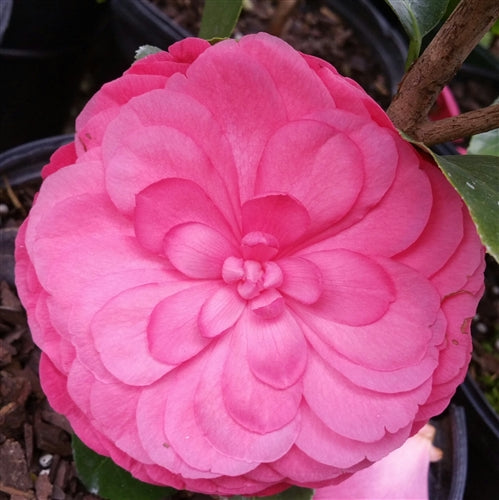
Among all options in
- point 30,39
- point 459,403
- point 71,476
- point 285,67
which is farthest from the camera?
point 30,39

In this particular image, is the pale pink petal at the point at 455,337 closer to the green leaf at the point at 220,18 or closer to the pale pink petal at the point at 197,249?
the pale pink petal at the point at 197,249

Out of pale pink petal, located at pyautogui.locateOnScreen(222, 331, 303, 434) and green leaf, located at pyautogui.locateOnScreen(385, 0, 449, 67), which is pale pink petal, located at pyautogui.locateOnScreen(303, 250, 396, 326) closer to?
pale pink petal, located at pyautogui.locateOnScreen(222, 331, 303, 434)

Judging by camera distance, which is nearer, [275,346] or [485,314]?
[275,346]

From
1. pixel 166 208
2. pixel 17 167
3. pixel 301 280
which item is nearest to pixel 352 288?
pixel 301 280

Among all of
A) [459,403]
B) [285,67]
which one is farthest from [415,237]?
[459,403]

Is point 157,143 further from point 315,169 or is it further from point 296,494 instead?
point 296,494

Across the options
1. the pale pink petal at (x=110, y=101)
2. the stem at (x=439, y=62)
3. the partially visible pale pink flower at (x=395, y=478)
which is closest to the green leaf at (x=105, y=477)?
the partially visible pale pink flower at (x=395, y=478)

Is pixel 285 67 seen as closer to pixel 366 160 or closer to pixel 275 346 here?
pixel 366 160
